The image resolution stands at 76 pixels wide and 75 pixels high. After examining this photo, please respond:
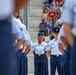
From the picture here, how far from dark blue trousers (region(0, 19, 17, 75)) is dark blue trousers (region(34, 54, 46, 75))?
38.0ft

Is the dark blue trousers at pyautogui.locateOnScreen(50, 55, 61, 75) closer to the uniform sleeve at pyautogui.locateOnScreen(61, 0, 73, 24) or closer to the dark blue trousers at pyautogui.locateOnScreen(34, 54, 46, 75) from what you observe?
the dark blue trousers at pyautogui.locateOnScreen(34, 54, 46, 75)

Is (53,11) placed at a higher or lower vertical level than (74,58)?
lower

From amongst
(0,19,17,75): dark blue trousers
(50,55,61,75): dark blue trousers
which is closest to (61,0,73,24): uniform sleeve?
(0,19,17,75): dark blue trousers

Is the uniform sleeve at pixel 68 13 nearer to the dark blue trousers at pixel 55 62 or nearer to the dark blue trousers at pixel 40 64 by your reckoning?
the dark blue trousers at pixel 55 62

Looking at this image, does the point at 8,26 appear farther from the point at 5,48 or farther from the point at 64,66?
the point at 64,66

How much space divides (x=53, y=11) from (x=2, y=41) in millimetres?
18234

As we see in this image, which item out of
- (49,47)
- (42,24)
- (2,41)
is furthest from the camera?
(42,24)

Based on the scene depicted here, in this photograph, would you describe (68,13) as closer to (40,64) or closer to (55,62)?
(55,62)

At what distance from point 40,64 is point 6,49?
471 inches

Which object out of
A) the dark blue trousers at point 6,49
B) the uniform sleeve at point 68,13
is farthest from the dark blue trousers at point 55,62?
the dark blue trousers at point 6,49

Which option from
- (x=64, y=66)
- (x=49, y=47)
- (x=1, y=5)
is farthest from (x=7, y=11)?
(x=49, y=47)

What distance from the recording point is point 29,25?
68.1 feet

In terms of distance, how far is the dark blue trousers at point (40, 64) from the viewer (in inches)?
579

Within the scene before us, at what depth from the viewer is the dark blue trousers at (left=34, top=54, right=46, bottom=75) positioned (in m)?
14.7
